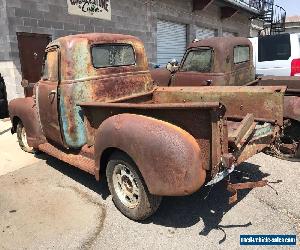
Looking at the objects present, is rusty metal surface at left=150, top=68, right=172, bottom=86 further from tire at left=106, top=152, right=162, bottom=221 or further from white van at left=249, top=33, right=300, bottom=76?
tire at left=106, top=152, right=162, bottom=221

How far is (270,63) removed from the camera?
30.8ft

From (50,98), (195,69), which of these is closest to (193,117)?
(50,98)

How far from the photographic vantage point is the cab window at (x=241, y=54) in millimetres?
7105

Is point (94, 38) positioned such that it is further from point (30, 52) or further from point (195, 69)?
point (30, 52)

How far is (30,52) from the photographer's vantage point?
9688 millimetres

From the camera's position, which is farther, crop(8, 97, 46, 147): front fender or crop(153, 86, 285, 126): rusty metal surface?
crop(8, 97, 46, 147): front fender

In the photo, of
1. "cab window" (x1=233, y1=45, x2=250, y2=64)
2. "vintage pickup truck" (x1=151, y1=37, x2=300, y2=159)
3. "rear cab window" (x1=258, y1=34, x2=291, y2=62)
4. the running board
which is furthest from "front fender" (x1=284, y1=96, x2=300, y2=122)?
"rear cab window" (x1=258, y1=34, x2=291, y2=62)

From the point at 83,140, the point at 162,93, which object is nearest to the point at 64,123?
the point at 83,140

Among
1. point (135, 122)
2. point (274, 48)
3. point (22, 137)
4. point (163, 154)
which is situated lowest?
point (22, 137)

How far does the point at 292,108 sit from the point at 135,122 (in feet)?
9.20

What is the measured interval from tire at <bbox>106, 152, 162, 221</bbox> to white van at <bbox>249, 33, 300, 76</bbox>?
6628 mm

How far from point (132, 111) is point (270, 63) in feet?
22.6

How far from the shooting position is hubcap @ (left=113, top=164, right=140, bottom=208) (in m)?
3.75

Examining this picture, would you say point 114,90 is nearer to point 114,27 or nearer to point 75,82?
point 75,82
